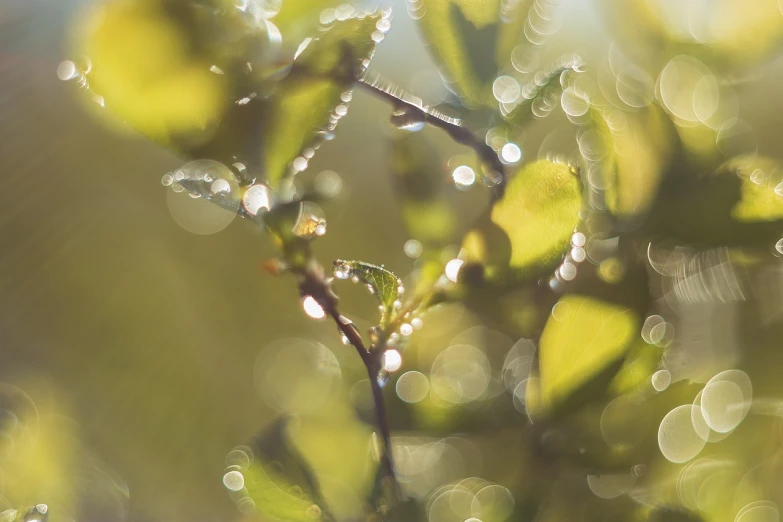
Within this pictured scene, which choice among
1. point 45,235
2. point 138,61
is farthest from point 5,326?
point 138,61

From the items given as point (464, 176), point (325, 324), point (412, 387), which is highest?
point (464, 176)

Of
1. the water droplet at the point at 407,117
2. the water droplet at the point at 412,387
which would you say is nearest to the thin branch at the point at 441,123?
the water droplet at the point at 407,117

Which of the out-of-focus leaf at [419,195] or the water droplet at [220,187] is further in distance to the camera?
the out-of-focus leaf at [419,195]

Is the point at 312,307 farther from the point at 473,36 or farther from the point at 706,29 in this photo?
the point at 706,29

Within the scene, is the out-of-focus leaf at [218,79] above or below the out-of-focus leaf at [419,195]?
above

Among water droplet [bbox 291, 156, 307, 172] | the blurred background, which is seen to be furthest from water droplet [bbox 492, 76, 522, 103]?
water droplet [bbox 291, 156, 307, 172]

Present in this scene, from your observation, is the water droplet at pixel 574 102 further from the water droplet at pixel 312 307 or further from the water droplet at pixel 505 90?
the water droplet at pixel 312 307

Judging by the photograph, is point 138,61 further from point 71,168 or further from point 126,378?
point 71,168

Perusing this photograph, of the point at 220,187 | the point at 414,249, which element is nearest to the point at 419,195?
the point at 414,249
